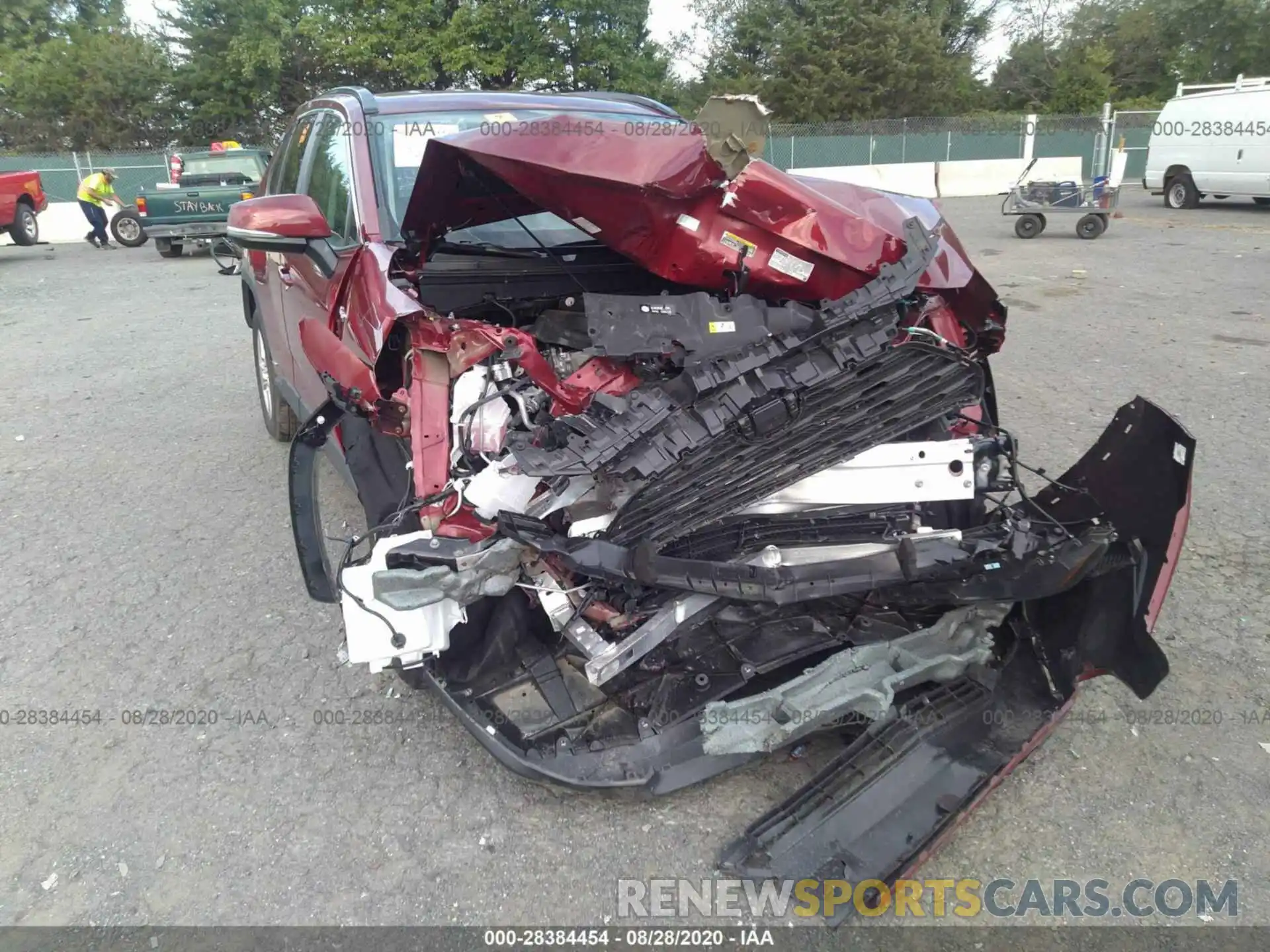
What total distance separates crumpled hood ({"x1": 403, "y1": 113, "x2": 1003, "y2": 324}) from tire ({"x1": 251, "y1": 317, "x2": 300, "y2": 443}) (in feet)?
10.0

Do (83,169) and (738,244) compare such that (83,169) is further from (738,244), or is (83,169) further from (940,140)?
(738,244)

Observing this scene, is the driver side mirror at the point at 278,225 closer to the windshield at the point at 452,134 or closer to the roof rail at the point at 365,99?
the windshield at the point at 452,134

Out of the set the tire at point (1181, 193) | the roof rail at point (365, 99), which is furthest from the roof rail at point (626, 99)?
the tire at point (1181, 193)

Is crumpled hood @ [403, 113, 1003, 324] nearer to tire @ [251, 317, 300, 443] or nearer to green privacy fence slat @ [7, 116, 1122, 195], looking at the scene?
tire @ [251, 317, 300, 443]

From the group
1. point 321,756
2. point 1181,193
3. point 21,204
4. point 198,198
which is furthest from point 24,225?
point 1181,193

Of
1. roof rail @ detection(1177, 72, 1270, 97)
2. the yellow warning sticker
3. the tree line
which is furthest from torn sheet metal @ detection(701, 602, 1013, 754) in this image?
the tree line

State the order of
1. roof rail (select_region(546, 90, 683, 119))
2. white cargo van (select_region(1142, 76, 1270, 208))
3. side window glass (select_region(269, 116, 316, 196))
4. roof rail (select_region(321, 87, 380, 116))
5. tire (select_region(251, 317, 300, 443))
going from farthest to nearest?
white cargo van (select_region(1142, 76, 1270, 208)) → tire (select_region(251, 317, 300, 443)) → side window glass (select_region(269, 116, 316, 196)) → roof rail (select_region(546, 90, 683, 119)) → roof rail (select_region(321, 87, 380, 116))

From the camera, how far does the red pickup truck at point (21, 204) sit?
15492mm

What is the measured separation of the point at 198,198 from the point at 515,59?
53.5 feet

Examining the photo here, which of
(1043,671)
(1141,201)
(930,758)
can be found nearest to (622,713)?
(930,758)

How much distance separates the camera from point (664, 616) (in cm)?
242

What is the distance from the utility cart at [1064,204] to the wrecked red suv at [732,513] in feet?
44.7

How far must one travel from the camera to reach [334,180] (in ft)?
12.4

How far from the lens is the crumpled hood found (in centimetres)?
231
